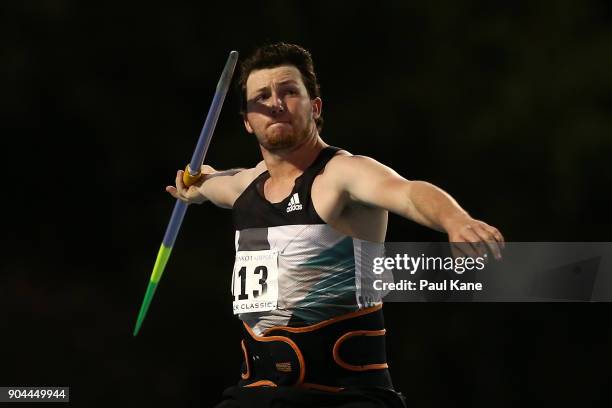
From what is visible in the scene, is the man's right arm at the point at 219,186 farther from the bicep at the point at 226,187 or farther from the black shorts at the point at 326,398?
the black shorts at the point at 326,398

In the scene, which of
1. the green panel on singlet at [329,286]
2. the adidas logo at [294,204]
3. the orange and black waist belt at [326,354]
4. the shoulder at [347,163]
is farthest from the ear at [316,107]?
the orange and black waist belt at [326,354]

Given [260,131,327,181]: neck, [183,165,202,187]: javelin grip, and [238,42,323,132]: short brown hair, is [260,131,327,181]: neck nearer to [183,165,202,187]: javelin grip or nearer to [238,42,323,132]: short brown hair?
[238,42,323,132]: short brown hair

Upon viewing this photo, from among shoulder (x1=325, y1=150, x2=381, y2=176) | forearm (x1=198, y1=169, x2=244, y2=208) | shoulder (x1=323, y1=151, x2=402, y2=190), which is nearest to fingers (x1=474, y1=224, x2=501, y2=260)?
shoulder (x1=323, y1=151, x2=402, y2=190)

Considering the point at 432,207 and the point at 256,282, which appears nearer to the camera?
the point at 432,207

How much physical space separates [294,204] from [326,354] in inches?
17.6

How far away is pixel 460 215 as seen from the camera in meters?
2.51

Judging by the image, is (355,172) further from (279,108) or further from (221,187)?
(221,187)

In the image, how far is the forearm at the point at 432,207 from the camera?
2551 mm

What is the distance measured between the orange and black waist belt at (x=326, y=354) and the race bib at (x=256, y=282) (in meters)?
0.09

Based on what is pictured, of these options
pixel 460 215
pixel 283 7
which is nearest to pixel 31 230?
pixel 283 7

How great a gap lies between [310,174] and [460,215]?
2.52ft

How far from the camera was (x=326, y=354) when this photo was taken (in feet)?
10.2

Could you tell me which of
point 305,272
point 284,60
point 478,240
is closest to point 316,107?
point 284,60

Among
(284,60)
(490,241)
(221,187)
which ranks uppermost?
(284,60)
